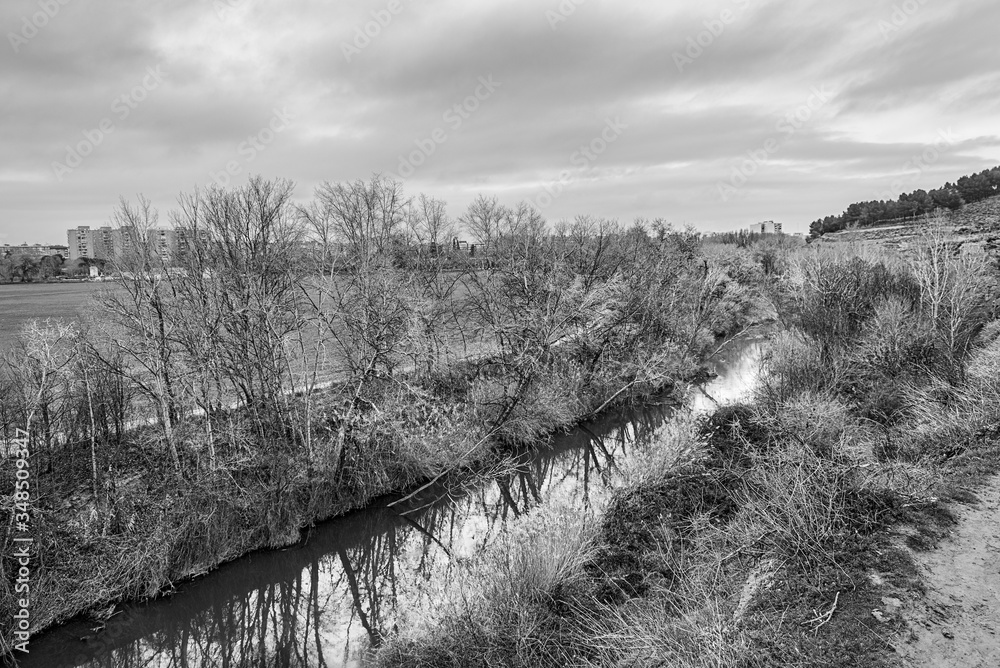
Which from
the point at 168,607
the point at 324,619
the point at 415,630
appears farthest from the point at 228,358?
the point at 415,630

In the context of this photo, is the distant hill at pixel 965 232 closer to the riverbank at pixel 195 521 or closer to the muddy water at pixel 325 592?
the muddy water at pixel 325 592

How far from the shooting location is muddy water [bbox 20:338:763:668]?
1016cm

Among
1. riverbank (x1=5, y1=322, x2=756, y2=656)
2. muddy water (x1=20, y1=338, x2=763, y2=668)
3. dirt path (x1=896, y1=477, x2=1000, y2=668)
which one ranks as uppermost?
dirt path (x1=896, y1=477, x2=1000, y2=668)

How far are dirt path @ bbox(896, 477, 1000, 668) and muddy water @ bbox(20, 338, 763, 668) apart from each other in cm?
819

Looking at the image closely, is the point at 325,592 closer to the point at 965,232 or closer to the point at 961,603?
the point at 961,603

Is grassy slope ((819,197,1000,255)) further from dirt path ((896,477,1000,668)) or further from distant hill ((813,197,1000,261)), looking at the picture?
dirt path ((896,477,1000,668))

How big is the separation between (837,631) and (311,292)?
61.6ft

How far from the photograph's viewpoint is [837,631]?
6.86m

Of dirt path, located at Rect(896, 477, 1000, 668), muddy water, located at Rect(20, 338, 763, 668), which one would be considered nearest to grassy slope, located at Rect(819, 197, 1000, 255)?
dirt path, located at Rect(896, 477, 1000, 668)

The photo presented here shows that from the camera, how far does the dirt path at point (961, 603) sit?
6.18 meters

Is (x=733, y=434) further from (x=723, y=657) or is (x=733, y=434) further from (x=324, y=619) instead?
(x=324, y=619)

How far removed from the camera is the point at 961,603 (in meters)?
6.92

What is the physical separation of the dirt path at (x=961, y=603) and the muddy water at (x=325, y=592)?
819 cm

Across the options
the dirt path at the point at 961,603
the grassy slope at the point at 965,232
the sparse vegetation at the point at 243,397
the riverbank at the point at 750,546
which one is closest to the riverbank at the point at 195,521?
the sparse vegetation at the point at 243,397
